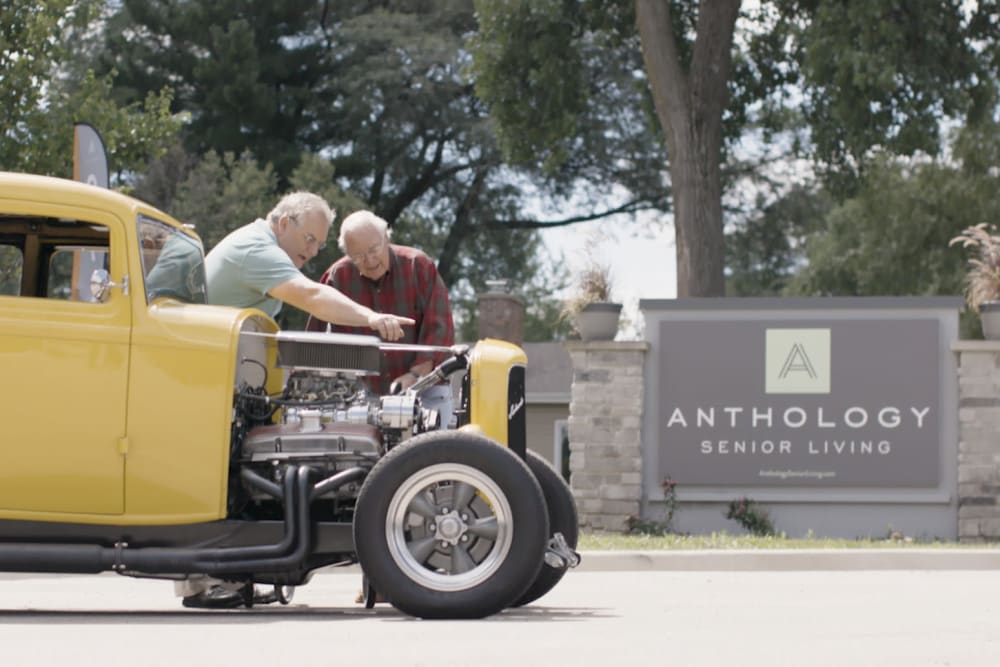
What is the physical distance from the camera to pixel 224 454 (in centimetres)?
770

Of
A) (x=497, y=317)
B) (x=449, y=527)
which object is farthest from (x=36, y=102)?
(x=449, y=527)

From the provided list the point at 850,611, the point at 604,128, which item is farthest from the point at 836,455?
the point at 604,128

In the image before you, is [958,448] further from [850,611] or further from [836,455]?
[850,611]

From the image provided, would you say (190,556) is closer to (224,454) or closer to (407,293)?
(224,454)

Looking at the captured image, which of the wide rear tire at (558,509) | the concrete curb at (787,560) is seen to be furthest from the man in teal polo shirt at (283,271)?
the concrete curb at (787,560)

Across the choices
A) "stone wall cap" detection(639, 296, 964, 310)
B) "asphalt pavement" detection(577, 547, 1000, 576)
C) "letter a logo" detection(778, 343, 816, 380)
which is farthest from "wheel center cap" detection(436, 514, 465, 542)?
"letter a logo" detection(778, 343, 816, 380)

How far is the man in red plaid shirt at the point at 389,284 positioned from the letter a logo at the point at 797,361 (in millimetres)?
9375

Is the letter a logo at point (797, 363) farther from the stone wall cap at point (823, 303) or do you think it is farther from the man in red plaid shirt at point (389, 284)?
the man in red plaid shirt at point (389, 284)

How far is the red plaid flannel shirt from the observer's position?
358 inches

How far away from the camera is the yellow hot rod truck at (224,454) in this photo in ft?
24.5

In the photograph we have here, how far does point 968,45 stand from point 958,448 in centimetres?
1020

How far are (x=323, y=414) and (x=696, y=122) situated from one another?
1761cm

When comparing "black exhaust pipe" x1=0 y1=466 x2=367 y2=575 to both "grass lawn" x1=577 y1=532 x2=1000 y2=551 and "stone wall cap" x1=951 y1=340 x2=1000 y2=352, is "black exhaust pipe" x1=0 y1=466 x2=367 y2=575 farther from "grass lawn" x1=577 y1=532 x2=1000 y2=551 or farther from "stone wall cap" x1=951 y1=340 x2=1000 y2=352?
"stone wall cap" x1=951 y1=340 x2=1000 y2=352

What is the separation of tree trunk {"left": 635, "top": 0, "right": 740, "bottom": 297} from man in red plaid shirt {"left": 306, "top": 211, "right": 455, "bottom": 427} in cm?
1493
